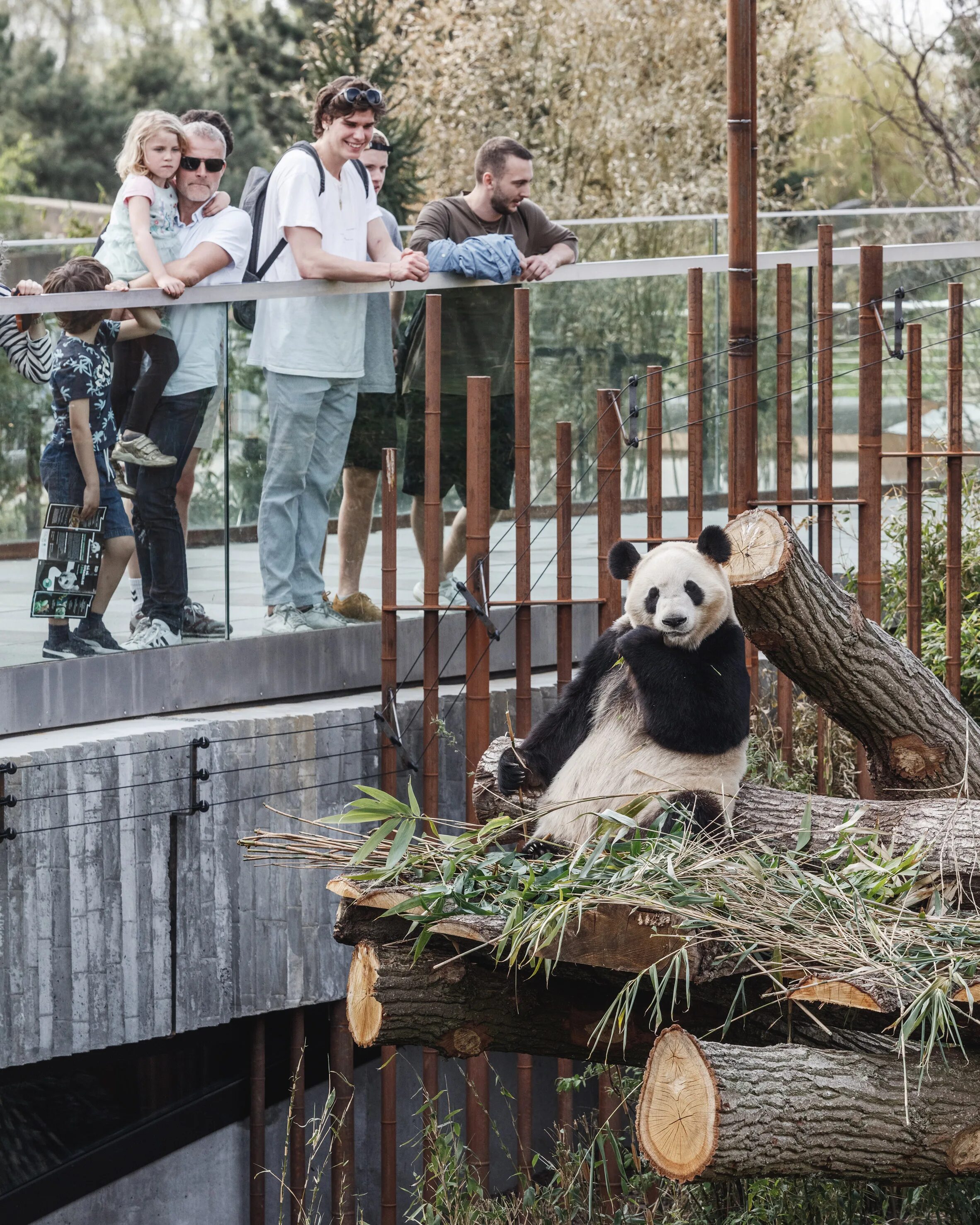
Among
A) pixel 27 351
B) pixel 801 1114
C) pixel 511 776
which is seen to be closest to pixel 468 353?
pixel 27 351

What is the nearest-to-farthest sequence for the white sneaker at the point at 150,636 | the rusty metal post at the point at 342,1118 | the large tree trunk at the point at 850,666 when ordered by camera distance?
the large tree trunk at the point at 850,666 → the white sneaker at the point at 150,636 → the rusty metal post at the point at 342,1118

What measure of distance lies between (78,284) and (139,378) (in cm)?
35

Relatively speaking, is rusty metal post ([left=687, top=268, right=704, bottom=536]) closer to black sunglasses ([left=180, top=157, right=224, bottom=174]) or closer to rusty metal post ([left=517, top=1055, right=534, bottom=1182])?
black sunglasses ([left=180, top=157, right=224, bottom=174])

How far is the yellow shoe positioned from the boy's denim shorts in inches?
36.5

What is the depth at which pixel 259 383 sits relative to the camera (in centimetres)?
530

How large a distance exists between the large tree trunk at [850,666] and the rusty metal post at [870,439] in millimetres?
990

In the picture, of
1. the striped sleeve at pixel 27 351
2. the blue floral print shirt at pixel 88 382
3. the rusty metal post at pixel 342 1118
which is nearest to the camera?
the striped sleeve at pixel 27 351

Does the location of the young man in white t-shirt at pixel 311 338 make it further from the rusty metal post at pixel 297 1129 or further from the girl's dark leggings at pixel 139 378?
the rusty metal post at pixel 297 1129

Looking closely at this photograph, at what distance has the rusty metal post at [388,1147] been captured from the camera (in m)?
5.45

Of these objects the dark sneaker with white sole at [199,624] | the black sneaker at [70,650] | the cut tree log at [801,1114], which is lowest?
the cut tree log at [801,1114]

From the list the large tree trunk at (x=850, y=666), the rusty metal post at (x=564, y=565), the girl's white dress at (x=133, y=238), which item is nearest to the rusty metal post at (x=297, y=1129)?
the rusty metal post at (x=564, y=565)

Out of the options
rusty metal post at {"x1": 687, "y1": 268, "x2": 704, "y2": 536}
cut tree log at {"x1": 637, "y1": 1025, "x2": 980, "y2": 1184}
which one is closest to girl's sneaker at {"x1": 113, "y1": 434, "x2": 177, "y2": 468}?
rusty metal post at {"x1": 687, "y1": 268, "x2": 704, "y2": 536}

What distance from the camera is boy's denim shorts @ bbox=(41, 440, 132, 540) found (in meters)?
4.84

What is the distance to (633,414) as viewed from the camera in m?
5.36
